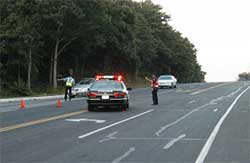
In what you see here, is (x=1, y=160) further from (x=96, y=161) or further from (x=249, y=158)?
(x=249, y=158)

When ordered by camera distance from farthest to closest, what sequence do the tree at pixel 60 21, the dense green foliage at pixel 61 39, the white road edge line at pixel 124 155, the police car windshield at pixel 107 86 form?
the tree at pixel 60 21
the dense green foliage at pixel 61 39
the police car windshield at pixel 107 86
the white road edge line at pixel 124 155

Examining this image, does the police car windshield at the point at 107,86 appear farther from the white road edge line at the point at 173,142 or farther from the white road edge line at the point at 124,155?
the white road edge line at the point at 124,155

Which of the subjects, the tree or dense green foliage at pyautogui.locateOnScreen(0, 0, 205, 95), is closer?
dense green foliage at pyautogui.locateOnScreen(0, 0, 205, 95)

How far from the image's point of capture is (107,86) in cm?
Answer: 2427

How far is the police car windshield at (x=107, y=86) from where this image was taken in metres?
24.0

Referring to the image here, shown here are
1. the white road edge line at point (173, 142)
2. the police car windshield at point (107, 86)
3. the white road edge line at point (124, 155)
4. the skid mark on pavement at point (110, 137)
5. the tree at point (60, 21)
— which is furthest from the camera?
the tree at point (60, 21)

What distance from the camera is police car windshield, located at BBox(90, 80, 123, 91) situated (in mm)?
24016

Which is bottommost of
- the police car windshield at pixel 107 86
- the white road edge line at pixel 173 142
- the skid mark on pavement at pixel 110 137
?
the white road edge line at pixel 173 142

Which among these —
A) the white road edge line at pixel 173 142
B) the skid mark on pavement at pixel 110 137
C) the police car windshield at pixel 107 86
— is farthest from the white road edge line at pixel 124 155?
the police car windshield at pixel 107 86

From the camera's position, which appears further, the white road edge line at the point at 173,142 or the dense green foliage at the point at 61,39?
the dense green foliage at the point at 61,39

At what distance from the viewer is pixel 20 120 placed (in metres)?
19.4

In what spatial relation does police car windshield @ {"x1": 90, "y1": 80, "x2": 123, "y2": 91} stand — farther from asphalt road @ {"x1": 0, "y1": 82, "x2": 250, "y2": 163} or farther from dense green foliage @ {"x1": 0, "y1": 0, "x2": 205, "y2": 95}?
dense green foliage @ {"x1": 0, "y1": 0, "x2": 205, "y2": 95}

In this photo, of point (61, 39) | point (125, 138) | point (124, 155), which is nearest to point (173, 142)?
point (125, 138)

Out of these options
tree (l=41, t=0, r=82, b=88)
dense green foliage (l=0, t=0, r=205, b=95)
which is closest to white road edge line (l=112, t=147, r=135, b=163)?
dense green foliage (l=0, t=0, r=205, b=95)
